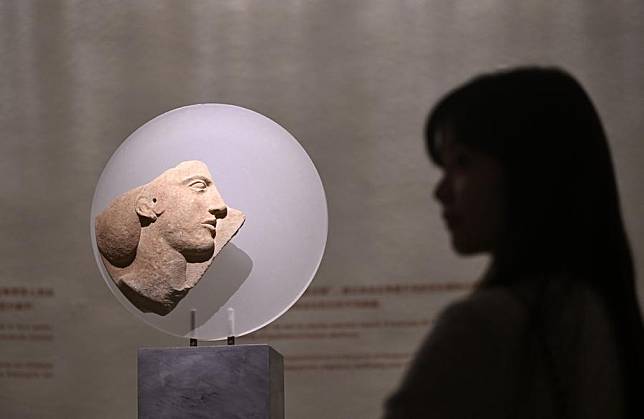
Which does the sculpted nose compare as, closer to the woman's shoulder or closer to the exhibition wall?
the woman's shoulder

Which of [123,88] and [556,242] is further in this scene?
[123,88]

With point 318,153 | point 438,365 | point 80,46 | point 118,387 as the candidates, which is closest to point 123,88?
point 80,46

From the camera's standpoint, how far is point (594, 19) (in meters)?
4.67

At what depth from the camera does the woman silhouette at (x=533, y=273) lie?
2777mm

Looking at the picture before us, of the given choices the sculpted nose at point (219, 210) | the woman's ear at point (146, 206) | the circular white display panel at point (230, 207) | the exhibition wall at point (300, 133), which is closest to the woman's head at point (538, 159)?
the circular white display panel at point (230, 207)

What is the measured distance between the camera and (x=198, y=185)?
3.52 metres

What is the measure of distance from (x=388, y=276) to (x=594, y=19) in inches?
58.2

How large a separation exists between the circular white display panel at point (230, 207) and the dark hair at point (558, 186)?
2.26ft

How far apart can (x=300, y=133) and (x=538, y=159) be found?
2.11 metres

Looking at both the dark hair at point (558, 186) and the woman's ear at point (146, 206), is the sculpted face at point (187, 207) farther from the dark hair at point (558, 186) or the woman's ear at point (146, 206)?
the dark hair at point (558, 186)

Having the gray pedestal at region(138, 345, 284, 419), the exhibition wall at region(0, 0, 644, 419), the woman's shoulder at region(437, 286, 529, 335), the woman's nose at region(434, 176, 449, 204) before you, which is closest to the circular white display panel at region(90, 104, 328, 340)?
the gray pedestal at region(138, 345, 284, 419)

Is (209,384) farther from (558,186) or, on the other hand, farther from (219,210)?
(558,186)

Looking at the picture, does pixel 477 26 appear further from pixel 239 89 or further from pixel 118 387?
pixel 118 387

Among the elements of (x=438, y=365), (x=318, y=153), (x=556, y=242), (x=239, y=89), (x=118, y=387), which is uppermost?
(x=239, y=89)
